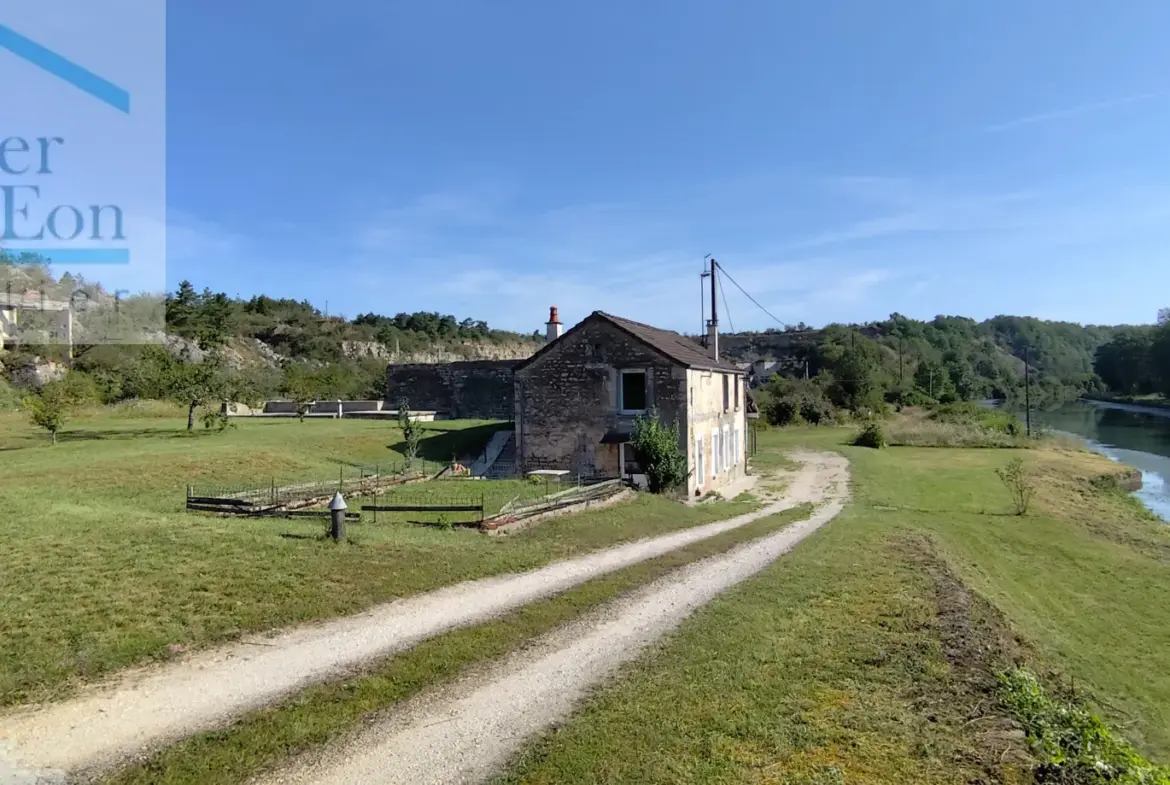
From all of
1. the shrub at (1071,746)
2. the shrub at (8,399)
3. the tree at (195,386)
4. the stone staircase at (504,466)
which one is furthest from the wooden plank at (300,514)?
the shrub at (8,399)

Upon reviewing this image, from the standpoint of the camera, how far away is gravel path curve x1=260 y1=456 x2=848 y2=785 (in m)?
5.28

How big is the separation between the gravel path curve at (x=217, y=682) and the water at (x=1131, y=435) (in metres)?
30.0

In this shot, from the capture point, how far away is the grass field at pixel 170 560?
7480 mm

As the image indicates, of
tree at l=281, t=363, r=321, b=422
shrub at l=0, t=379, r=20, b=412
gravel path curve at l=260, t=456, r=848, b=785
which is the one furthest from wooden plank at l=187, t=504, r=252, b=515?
shrub at l=0, t=379, r=20, b=412

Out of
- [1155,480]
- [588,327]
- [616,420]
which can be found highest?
[588,327]

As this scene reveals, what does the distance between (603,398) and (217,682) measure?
1806 cm

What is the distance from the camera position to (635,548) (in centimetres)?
1383

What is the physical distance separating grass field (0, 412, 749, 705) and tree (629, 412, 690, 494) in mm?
1642

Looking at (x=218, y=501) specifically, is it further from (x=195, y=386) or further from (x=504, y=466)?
(x=195, y=386)

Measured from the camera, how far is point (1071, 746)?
5.83 metres

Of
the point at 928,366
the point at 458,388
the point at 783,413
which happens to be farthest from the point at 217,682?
the point at 928,366

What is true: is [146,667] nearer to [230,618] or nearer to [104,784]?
[230,618]

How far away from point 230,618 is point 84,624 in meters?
1.48

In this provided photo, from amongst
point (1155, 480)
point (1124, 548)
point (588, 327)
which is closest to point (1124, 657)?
point (1124, 548)
